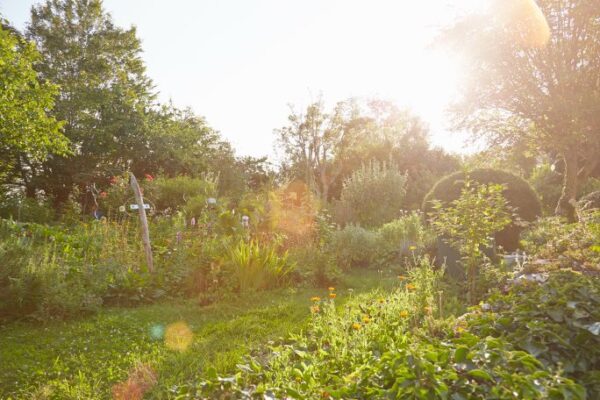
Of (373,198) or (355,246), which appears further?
(373,198)

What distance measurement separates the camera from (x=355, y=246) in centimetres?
832

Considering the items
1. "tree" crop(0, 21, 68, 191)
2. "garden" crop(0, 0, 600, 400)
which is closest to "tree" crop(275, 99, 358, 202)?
"garden" crop(0, 0, 600, 400)

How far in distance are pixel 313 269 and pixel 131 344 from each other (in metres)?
3.03

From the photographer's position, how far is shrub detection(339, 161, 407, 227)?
576 inches

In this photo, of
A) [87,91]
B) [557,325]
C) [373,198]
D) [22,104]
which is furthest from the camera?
[87,91]

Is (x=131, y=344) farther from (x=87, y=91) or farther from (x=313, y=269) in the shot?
(x=87, y=91)

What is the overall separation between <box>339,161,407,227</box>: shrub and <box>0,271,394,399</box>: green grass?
9468mm

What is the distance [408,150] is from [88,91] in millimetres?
15642

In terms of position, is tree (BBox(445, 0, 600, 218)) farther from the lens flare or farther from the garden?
the lens flare

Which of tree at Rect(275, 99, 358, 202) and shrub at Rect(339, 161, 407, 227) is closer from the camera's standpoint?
shrub at Rect(339, 161, 407, 227)

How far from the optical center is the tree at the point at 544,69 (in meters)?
10.8

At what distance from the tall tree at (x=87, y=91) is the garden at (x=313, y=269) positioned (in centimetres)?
10

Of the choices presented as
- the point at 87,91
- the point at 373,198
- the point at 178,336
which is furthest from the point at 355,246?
the point at 87,91

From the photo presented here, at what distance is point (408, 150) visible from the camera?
73.2ft
